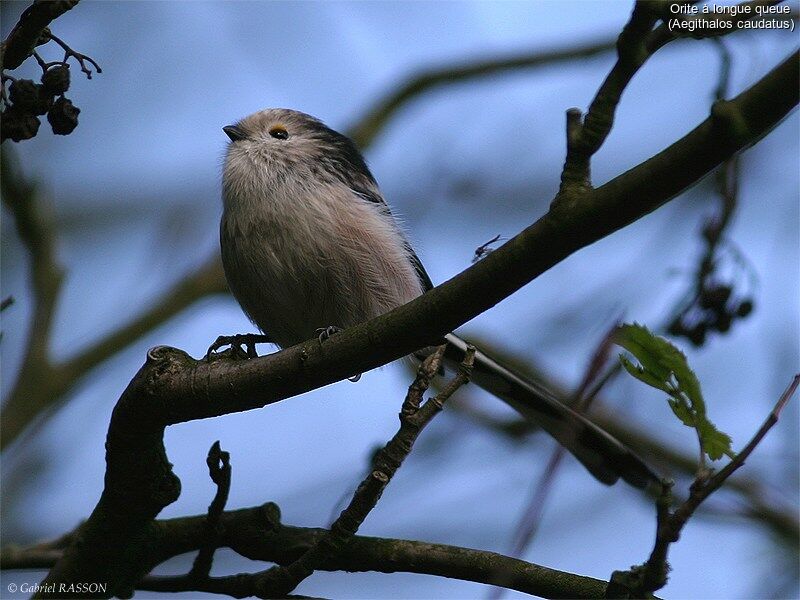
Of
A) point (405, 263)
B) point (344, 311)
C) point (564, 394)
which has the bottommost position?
point (344, 311)

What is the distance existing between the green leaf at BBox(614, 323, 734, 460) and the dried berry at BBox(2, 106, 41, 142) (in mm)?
1567

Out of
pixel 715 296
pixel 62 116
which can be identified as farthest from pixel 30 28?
pixel 715 296

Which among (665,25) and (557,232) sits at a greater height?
(665,25)

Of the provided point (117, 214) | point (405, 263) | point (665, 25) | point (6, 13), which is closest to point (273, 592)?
point (405, 263)

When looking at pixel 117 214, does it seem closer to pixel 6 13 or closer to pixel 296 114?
pixel 6 13

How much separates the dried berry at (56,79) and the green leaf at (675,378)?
159 centimetres

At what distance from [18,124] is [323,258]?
4.93ft

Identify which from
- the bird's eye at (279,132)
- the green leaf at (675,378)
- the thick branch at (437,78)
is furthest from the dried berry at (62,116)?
the thick branch at (437,78)

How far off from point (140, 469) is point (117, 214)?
154 inches

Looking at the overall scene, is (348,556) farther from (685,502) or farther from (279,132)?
(279,132)

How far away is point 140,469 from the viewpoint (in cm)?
283

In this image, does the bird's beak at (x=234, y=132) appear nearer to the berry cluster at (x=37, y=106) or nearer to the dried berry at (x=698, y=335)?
the berry cluster at (x=37, y=106)

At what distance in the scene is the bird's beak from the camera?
464 cm

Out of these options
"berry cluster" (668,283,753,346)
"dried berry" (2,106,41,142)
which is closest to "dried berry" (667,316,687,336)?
"berry cluster" (668,283,753,346)
